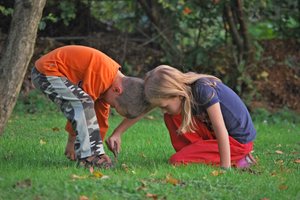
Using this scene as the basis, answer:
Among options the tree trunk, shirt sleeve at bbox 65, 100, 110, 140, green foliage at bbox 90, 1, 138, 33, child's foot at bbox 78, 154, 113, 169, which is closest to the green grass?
child's foot at bbox 78, 154, 113, 169

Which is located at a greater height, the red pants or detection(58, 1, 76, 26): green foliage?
detection(58, 1, 76, 26): green foliage

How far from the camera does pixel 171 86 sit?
19.5ft

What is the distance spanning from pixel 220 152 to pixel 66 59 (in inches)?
59.2

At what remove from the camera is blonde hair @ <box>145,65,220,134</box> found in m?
5.89

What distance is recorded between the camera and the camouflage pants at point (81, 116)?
591cm

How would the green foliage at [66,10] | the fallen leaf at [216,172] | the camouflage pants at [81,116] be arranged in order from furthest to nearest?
the green foliage at [66,10]
the camouflage pants at [81,116]
the fallen leaf at [216,172]

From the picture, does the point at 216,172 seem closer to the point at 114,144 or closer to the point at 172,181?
the point at 172,181

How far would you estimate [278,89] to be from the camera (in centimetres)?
1210

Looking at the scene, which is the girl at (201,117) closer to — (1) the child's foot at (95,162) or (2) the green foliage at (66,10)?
(1) the child's foot at (95,162)

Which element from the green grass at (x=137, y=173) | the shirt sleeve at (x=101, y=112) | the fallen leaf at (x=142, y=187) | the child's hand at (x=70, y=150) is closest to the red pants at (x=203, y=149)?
the green grass at (x=137, y=173)

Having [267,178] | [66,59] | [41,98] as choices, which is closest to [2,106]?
[66,59]

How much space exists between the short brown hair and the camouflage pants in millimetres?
272

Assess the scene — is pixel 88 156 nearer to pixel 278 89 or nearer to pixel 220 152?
pixel 220 152

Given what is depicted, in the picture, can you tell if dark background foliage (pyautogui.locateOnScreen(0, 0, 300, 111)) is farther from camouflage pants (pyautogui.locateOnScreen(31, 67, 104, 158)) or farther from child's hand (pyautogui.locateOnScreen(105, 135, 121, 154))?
camouflage pants (pyautogui.locateOnScreen(31, 67, 104, 158))
